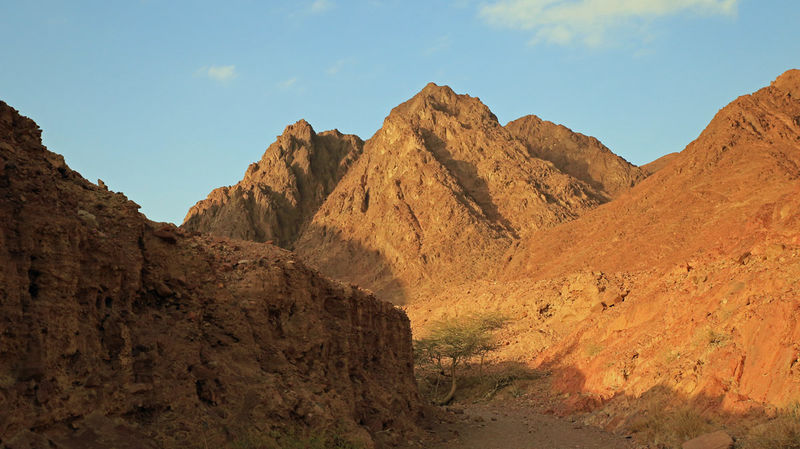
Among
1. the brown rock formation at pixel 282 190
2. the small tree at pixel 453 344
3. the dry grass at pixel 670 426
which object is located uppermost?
the brown rock formation at pixel 282 190

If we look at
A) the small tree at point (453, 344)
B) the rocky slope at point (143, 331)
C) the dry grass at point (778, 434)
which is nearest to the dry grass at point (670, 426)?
the dry grass at point (778, 434)

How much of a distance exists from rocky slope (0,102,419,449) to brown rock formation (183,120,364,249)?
235ft

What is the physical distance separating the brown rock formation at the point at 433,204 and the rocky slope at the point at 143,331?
5383 cm

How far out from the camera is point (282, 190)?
304 ft

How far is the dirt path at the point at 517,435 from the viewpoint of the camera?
49.9 feet

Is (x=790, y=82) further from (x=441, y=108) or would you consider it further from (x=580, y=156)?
(x=441, y=108)

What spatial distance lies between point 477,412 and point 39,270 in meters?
19.1

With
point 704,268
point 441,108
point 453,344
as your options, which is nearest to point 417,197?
point 441,108

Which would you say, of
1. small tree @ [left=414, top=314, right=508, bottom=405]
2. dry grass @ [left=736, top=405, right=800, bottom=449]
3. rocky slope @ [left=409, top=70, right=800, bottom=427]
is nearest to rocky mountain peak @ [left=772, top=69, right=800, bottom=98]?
rocky slope @ [left=409, top=70, right=800, bottom=427]

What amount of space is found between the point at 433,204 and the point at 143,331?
65478mm

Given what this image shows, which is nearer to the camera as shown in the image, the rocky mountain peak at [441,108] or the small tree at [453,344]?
the small tree at [453,344]

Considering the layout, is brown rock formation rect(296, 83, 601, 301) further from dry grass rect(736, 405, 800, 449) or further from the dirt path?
dry grass rect(736, 405, 800, 449)

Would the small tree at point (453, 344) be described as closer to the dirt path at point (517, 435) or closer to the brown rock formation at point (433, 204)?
the dirt path at point (517, 435)

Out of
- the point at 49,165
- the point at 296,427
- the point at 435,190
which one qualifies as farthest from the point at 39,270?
the point at 435,190
